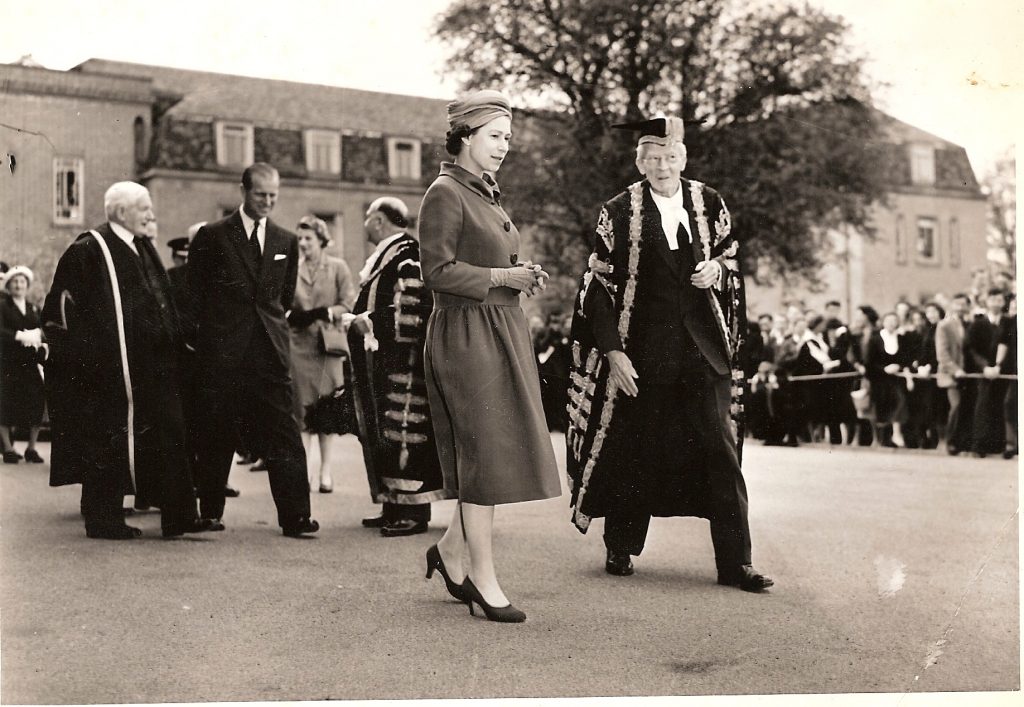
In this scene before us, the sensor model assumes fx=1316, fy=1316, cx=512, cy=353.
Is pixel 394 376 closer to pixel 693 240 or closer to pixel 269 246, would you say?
pixel 269 246

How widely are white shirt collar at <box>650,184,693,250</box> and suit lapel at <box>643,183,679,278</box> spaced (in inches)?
0.7

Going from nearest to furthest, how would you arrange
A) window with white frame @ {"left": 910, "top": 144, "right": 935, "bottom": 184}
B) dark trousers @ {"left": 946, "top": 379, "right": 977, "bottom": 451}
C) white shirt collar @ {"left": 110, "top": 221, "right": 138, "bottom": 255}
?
white shirt collar @ {"left": 110, "top": 221, "right": 138, "bottom": 255} < dark trousers @ {"left": 946, "top": 379, "right": 977, "bottom": 451} < window with white frame @ {"left": 910, "top": 144, "right": 935, "bottom": 184}

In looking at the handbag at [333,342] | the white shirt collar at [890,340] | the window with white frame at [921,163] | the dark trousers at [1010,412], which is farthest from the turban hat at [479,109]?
the white shirt collar at [890,340]

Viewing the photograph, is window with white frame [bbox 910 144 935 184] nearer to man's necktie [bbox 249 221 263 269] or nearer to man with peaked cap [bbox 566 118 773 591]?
man with peaked cap [bbox 566 118 773 591]

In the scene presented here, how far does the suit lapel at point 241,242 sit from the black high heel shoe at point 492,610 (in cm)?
254

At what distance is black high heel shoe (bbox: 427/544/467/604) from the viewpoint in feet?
16.3

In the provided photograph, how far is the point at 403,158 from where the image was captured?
7.30 meters

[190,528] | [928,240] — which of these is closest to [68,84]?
[190,528]

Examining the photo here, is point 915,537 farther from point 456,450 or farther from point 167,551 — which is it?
point 167,551

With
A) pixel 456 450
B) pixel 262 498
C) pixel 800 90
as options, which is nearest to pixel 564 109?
pixel 262 498

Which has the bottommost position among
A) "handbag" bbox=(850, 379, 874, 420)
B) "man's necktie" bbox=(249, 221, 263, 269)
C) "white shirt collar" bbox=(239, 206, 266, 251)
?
"handbag" bbox=(850, 379, 874, 420)

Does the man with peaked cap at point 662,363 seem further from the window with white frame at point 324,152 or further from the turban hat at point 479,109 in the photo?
the window with white frame at point 324,152

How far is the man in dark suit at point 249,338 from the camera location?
673 centimetres

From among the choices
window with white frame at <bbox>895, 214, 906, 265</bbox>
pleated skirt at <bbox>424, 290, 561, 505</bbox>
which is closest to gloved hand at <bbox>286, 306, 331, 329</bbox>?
pleated skirt at <bbox>424, 290, 561, 505</bbox>
